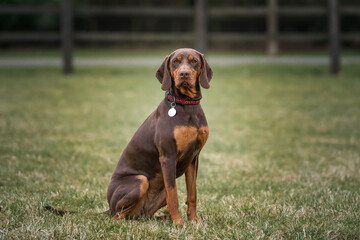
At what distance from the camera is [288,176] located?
5.34 m

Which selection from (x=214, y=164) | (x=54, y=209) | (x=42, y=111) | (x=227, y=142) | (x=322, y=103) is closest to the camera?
(x=54, y=209)

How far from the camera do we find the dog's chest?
3506 millimetres

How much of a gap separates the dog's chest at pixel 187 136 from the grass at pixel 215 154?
22.7 inches

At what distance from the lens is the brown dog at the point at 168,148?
352cm

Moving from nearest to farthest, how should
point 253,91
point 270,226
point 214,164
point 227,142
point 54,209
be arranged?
1. point 270,226
2. point 54,209
3. point 214,164
4. point 227,142
5. point 253,91

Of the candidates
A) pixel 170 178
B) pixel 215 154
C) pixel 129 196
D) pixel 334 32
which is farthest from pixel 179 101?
pixel 334 32

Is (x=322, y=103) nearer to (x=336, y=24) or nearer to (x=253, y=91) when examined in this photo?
(x=253, y=91)

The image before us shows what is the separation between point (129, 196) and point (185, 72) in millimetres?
964

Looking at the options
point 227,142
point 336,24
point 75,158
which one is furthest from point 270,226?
point 336,24

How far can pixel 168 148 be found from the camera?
11.5 feet

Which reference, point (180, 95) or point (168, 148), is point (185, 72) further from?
point (168, 148)

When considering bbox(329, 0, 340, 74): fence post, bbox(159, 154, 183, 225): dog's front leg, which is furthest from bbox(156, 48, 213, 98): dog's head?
bbox(329, 0, 340, 74): fence post

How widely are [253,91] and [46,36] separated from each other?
216 inches

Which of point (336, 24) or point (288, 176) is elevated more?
point (336, 24)
